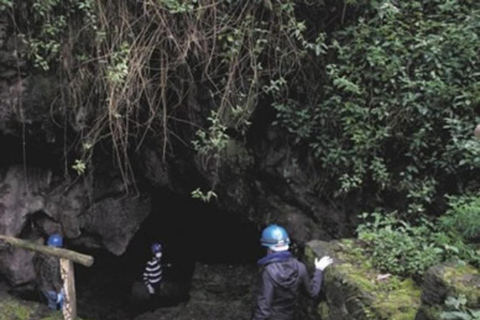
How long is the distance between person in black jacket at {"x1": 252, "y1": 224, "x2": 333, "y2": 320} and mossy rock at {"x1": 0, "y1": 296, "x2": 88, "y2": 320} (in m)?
Result: 3.00

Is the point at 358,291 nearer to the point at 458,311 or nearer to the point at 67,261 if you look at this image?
the point at 458,311

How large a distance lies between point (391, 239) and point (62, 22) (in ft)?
15.3

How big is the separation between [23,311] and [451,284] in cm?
582

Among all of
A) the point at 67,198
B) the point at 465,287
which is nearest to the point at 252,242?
the point at 67,198

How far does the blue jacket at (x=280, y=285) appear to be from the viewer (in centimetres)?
485

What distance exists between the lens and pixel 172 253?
10617 millimetres

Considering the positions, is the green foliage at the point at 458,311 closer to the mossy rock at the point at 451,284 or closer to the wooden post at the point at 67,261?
the mossy rock at the point at 451,284

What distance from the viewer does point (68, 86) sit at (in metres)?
6.59

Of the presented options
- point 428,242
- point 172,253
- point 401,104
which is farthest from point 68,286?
point 172,253

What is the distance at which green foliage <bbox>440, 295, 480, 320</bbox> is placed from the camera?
10.3 feet

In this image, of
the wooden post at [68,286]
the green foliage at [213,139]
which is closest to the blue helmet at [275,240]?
the green foliage at [213,139]

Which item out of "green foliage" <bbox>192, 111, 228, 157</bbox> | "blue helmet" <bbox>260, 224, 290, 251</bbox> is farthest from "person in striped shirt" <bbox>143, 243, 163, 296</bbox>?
"blue helmet" <bbox>260, 224, 290, 251</bbox>

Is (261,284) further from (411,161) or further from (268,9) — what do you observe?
(268,9)

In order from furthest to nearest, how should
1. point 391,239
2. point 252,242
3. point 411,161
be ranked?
point 252,242
point 411,161
point 391,239
